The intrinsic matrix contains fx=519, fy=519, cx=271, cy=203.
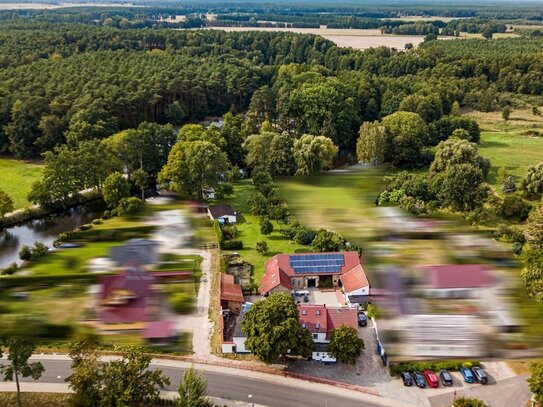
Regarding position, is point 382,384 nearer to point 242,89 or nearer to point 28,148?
point 28,148

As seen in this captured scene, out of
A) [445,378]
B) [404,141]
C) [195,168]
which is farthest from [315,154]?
[445,378]

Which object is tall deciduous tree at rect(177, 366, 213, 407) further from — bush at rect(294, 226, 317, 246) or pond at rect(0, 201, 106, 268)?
pond at rect(0, 201, 106, 268)

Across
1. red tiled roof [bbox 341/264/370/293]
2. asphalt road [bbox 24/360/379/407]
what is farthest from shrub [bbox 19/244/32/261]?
red tiled roof [bbox 341/264/370/293]

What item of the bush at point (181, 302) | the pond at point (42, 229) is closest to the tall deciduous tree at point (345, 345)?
the bush at point (181, 302)

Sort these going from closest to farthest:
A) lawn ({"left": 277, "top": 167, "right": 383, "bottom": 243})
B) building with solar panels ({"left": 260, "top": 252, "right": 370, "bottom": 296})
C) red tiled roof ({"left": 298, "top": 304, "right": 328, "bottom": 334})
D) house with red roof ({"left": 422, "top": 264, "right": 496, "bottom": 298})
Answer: house with red roof ({"left": 422, "top": 264, "right": 496, "bottom": 298}) < lawn ({"left": 277, "top": 167, "right": 383, "bottom": 243}) < red tiled roof ({"left": 298, "top": 304, "right": 328, "bottom": 334}) < building with solar panels ({"left": 260, "top": 252, "right": 370, "bottom": 296})

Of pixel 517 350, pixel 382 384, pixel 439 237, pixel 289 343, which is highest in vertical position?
pixel 439 237


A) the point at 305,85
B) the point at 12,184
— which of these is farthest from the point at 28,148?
the point at 305,85

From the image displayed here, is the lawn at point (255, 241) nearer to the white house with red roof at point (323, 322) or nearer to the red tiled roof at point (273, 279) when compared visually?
the red tiled roof at point (273, 279)
